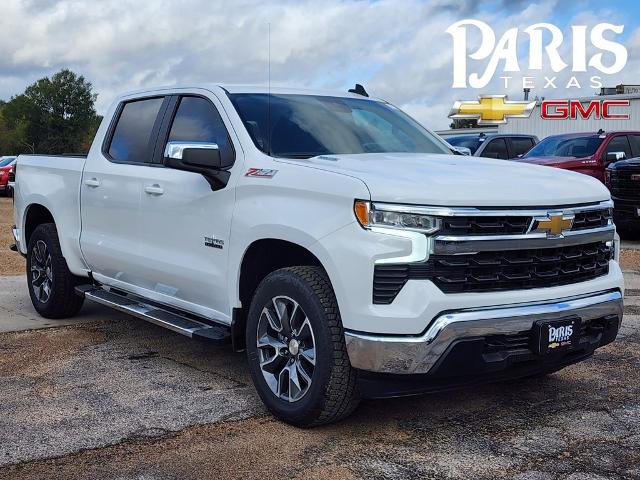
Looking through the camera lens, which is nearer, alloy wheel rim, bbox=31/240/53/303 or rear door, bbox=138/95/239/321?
rear door, bbox=138/95/239/321

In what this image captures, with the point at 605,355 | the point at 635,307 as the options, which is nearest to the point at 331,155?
the point at 605,355

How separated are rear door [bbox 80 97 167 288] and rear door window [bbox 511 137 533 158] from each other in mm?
14187

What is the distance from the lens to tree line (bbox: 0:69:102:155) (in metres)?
87.4

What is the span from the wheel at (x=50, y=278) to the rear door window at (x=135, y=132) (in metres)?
1.14

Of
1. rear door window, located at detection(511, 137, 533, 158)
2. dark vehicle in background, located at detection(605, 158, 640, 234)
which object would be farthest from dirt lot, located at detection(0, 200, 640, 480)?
rear door window, located at detection(511, 137, 533, 158)

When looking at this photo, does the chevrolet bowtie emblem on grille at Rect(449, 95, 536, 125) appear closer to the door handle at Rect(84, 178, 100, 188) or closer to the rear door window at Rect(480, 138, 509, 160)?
the rear door window at Rect(480, 138, 509, 160)

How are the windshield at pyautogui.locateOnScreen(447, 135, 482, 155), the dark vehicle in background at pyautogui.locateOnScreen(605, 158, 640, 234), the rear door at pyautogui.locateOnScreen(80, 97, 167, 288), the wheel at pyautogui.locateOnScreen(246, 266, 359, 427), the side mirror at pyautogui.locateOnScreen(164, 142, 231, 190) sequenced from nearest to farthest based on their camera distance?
the wheel at pyautogui.locateOnScreen(246, 266, 359, 427), the side mirror at pyautogui.locateOnScreen(164, 142, 231, 190), the rear door at pyautogui.locateOnScreen(80, 97, 167, 288), the dark vehicle in background at pyautogui.locateOnScreen(605, 158, 640, 234), the windshield at pyautogui.locateOnScreen(447, 135, 482, 155)

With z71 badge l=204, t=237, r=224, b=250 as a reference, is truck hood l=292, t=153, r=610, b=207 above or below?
above

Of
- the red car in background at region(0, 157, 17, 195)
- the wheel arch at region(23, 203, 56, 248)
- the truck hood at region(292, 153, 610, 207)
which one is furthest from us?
the red car in background at region(0, 157, 17, 195)

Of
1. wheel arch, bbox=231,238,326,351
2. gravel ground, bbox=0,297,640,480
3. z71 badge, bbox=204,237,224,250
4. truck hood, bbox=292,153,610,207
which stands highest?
truck hood, bbox=292,153,610,207

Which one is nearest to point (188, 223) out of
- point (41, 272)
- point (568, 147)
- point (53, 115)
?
Result: point (41, 272)

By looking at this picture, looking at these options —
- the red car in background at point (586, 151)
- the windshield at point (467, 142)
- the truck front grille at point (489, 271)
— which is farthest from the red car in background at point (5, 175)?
the truck front grille at point (489, 271)

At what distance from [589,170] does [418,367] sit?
1247 centimetres

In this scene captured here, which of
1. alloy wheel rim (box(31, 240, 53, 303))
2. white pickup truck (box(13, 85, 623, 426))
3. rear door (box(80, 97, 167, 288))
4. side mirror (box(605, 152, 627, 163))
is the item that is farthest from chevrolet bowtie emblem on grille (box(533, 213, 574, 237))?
side mirror (box(605, 152, 627, 163))
